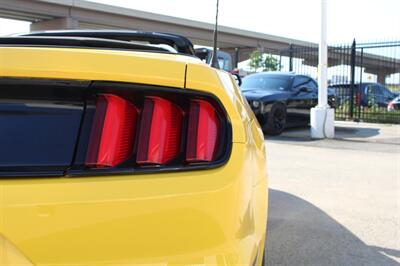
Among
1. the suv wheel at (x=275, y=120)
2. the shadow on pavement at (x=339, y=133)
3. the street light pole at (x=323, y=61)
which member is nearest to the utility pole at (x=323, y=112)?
the street light pole at (x=323, y=61)

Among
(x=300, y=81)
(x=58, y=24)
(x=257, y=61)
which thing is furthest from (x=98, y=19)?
(x=300, y=81)

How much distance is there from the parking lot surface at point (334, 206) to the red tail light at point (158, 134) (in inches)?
87.4

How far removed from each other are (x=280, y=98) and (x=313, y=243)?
8755 millimetres

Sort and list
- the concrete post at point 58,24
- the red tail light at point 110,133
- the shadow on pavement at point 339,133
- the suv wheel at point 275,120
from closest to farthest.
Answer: the red tail light at point 110,133 → the shadow on pavement at point 339,133 → the suv wheel at point 275,120 → the concrete post at point 58,24

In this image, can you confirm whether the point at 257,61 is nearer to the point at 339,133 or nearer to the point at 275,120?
the point at 339,133

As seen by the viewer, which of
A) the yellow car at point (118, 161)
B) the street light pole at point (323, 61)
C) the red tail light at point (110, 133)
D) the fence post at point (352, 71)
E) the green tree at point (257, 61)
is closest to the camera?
the yellow car at point (118, 161)

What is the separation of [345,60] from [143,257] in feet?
60.8

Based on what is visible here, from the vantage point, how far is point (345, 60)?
19.0 metres

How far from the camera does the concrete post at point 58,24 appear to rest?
48094 millimetres

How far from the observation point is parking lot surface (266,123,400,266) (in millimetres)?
3945

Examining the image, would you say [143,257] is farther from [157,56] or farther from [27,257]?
[157,56]

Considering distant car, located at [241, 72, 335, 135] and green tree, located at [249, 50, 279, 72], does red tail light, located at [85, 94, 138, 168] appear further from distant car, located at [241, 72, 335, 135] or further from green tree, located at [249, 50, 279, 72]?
green tree, located at [249, 50, 279, 72]

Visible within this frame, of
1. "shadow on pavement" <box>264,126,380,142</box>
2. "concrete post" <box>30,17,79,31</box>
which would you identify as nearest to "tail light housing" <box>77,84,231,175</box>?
"shadow on pavement" <box>264,126,380,142</box>

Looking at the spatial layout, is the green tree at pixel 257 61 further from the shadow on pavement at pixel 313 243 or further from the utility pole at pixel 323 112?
the shadow on pavement at pixel 313 243
